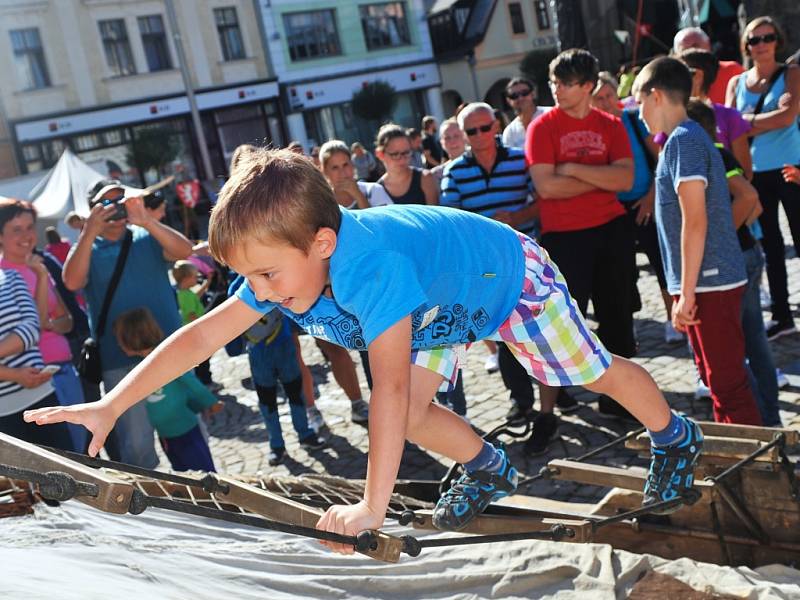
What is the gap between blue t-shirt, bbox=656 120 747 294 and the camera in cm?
355

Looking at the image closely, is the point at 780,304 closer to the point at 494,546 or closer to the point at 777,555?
the point at 777,555

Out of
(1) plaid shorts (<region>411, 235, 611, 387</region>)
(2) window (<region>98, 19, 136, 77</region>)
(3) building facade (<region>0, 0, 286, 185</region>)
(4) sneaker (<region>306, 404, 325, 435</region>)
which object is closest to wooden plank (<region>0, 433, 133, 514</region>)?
(1) plaid shorts (<region>411, 235, 611, 387</region>)

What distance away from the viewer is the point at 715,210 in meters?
3.67

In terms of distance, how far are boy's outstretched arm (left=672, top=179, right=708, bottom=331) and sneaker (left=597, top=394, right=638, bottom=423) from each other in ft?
5.82

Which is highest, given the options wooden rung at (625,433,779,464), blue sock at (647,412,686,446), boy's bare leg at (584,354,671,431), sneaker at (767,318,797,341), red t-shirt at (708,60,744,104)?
red t-shirt at (708,60,744,104)

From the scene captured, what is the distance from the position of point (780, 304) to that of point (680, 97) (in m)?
2.73

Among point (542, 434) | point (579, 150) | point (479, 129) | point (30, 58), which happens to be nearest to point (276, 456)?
point (542, 434)

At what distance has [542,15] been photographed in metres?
39.0

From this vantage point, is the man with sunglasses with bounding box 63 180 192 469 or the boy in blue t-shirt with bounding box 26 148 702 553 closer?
the boy in blue t-shirt with bounding box 26 148 702 553

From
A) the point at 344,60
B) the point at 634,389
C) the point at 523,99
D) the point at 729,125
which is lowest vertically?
the point at 634,389

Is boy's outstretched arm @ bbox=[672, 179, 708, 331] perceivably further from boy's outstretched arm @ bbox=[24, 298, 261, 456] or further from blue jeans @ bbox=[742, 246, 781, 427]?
boy's outstretched arm @ bbox=[24, 298, 261, 456]

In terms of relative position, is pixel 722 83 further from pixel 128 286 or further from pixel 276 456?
pixel 128 286

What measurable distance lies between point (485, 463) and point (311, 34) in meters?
33.6

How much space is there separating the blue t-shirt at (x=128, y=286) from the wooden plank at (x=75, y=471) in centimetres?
309
